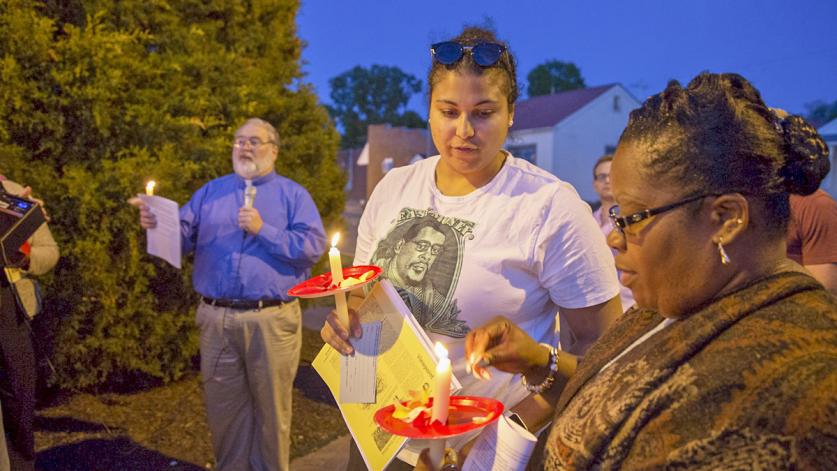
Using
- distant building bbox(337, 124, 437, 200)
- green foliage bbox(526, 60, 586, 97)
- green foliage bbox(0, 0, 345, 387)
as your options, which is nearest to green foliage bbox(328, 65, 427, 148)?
green foliage bbox(526, 60, 586, 97)

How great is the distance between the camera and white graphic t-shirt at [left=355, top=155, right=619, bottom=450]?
2.01 metres

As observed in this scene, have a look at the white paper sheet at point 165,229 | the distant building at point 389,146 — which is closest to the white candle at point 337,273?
the white paper sheet at point 165,229

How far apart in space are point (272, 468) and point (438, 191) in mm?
2795

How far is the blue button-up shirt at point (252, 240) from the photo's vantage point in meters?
4.14

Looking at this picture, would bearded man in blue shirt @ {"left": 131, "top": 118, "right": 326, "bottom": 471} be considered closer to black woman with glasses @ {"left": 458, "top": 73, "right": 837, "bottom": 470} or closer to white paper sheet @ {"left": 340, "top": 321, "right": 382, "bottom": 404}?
white paper sheet @ {"left": 340, "top": 321, "right": 382, "bottom": 404}

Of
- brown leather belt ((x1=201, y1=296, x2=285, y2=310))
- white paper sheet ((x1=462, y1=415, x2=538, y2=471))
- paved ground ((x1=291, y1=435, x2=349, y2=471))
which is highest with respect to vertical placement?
white paper sheet ((x1=462, y1=415, x2=538, y2=471))

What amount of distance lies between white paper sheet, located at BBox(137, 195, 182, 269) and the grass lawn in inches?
63.8

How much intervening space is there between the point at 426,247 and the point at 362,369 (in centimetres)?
46

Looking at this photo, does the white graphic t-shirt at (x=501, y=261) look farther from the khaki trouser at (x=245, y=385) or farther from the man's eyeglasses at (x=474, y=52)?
the khaki trouser at (x=245, y=385)

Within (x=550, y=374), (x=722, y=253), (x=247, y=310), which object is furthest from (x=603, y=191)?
(x=722, y=253)

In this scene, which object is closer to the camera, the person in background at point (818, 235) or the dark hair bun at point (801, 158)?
the dark hair bun at point (801, 158)

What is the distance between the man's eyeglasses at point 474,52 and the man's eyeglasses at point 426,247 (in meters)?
0.62

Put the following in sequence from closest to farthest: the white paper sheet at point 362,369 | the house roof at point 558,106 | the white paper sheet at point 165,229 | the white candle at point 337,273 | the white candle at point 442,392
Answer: the white candle at point 442,392
the white candle at point 337,273
the white paper sheet at point 362,369
the white paper sheet at point 165,229
the house roof at point 558,106

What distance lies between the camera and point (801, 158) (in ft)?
4.02
